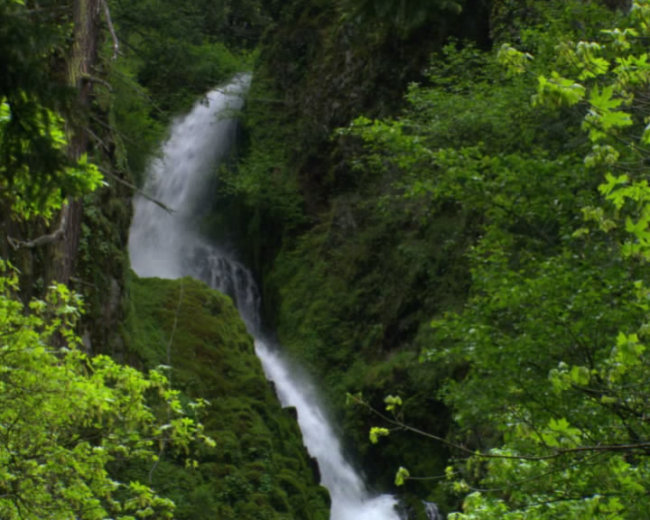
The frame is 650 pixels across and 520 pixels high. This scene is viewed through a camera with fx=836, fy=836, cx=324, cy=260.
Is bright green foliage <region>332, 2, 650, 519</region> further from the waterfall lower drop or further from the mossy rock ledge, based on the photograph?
the waterfall lower drop

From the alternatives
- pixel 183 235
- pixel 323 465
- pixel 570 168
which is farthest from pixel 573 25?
pixel 183 235

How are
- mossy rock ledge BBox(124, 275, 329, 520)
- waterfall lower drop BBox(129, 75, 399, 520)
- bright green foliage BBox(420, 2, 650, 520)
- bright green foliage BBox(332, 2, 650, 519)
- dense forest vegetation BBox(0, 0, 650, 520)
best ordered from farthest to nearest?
1. waterfall lower drop BBox(129, 75, 399, 520)
2. mossy rock ledge BBox(124, 275, 329, 520)
3. dense forest vegetation BBox(0, 0, 650, 520)
4. bright green foliage BBox(332, 2, 650, 519)
5. bright green foliage BBox(420, 2, 650, 520)

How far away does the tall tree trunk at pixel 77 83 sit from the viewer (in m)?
7.30

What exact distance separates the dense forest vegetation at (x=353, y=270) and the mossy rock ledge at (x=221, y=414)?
49mm

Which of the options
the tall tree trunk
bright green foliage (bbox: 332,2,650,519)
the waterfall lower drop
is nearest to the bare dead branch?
the tall tree trunk

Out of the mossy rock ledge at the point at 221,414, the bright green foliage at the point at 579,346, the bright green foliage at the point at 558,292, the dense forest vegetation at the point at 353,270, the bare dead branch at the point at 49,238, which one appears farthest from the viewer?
the mossy rock ledge at the point at 221,414

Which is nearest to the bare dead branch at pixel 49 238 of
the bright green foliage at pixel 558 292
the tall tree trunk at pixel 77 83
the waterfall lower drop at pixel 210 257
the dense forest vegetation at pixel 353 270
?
the tall tree trunk at pixel 77 83

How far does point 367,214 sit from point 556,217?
13068 millimetres

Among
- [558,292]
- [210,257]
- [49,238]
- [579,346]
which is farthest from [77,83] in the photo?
[210,257]

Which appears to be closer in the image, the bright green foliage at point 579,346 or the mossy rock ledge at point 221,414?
the bright green foliage at point 579,346

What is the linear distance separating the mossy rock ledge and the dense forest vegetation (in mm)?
49

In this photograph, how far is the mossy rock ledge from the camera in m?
11.5

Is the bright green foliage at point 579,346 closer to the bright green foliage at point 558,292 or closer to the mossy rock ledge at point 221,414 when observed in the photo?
the bright green foliage at point 558,292

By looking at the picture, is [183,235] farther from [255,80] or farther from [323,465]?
[323,465]
